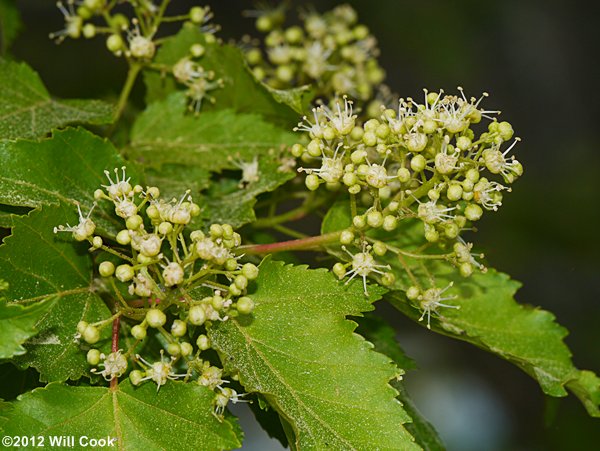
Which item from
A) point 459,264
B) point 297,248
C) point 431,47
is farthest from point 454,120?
point 431,47

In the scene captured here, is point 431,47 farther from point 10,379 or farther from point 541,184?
point 10,379

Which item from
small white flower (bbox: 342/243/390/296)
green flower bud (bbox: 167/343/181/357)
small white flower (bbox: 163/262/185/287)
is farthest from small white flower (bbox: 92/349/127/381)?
small white flower (bbox: 342/243/390/296)

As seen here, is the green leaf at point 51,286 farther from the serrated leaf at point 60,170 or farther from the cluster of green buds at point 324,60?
the cluster of green buds at point 324,60

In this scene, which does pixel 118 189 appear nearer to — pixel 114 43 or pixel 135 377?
pixel 135 377

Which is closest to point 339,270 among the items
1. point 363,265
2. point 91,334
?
point 363,265

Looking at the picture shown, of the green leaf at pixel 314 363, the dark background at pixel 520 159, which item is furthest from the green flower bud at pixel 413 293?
the dark background at pixel 520 159

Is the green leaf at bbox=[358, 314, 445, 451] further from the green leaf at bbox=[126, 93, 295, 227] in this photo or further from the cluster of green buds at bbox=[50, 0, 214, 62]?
the cluster of green buds at bbox=[50, 0, 214, 62]
